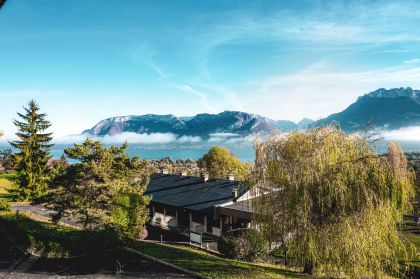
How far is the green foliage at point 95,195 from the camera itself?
22531mm

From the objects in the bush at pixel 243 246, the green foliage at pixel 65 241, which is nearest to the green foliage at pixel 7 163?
the green foliage at pixel 65 241

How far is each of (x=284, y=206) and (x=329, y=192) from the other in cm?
270

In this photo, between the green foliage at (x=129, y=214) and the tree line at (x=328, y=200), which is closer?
the tree line at (x=328, y=200)

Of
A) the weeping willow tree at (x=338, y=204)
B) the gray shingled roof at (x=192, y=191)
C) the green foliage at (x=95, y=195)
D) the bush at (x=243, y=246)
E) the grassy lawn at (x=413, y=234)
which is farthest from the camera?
the gray shingled roof at (x=192, y=191)

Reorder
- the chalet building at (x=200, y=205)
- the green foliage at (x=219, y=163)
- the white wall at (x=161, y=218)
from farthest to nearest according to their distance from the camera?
the green foliage at (x=219, y=163), the white wall at (x=161, y=218), the chalet building at (x=200, y=205)

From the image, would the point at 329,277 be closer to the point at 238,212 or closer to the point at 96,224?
the point at 238,212

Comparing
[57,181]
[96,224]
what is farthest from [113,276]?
[57,181]

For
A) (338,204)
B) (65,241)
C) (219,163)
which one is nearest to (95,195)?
(65,241)

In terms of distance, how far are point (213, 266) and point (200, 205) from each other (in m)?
12.6

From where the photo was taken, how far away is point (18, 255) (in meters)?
21.5

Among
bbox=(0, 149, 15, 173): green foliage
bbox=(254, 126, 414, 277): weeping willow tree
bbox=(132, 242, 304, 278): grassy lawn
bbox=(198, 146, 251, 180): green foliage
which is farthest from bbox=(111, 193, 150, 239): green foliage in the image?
bbox=(198, 146, 251, 180): green foliage

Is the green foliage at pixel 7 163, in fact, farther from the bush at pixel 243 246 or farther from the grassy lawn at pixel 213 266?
the bush at pixel 243 246

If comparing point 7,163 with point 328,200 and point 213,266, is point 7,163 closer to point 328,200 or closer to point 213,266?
point 213,266

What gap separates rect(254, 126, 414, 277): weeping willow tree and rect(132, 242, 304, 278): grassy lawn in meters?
2.25
